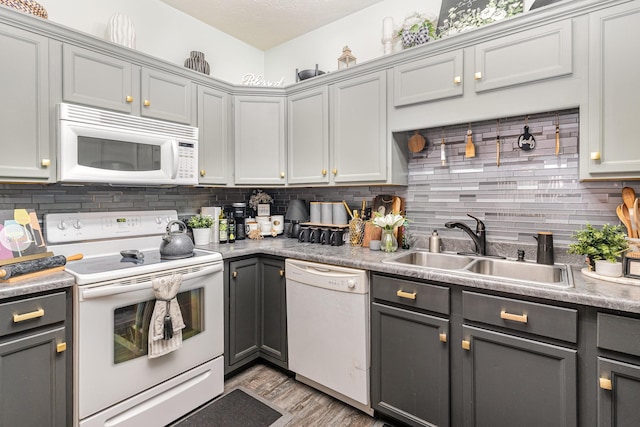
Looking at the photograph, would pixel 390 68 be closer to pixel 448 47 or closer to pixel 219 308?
pixel 448 47

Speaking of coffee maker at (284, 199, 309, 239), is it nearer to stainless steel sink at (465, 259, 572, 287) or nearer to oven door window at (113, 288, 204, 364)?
oven door window at (113, 288, 204, 364)

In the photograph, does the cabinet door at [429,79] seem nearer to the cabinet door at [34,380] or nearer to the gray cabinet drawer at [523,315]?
the gray cabinet drawer at [523,315]

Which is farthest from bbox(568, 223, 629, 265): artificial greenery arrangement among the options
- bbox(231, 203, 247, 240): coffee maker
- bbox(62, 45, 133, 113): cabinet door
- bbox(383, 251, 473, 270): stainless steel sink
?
bbox(62, 45, 133, 113): cabinet door

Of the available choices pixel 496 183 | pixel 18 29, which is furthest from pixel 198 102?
pixel 496 183

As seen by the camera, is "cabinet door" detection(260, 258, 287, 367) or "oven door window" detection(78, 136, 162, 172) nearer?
"oven door window" detection(78, 136, 162, 172)

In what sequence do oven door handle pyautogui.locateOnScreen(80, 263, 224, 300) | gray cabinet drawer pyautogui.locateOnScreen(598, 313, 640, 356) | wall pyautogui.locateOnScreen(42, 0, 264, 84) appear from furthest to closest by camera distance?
wall pyautogui.locateOnScreen(42, 0, 264, 84)
oven door handle pyautogui.locateOnScreen(80, 263, 224, 300)
gray cabinet drawer pyautogui.locateOnScreen(598, 313, 640, 356)

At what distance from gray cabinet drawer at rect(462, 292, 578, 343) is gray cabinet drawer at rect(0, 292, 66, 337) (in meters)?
1.95

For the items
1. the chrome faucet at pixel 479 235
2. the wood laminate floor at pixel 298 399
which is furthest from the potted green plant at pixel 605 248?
the wood laminate floor at pixel 298 399

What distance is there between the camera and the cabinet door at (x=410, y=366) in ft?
5.40

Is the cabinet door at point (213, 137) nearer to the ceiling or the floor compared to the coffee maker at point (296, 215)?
nearer to the ceiling

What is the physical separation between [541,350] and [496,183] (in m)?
1.08

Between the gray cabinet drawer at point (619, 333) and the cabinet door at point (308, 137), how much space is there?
182 cm

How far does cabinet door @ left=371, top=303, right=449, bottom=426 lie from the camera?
5.40ft

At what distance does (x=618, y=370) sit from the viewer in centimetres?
123
